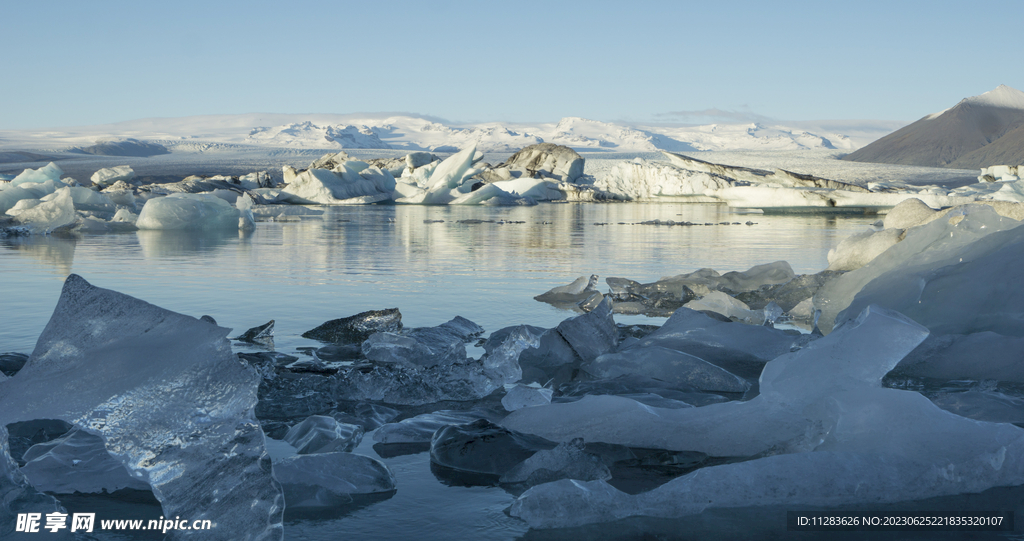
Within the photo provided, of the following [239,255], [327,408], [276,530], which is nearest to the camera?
[276,530]

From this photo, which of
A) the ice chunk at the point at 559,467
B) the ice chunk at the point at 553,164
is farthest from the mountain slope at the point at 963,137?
the ice chunk at the point at 559,467

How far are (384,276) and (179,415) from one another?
3.89 m

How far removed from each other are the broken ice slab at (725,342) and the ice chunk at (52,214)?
9.76 meters

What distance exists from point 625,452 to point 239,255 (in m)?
5.55

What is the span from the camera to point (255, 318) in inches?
134

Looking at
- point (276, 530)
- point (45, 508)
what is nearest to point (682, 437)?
point (276, 530)

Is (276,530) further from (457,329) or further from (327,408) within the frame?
(457,329)

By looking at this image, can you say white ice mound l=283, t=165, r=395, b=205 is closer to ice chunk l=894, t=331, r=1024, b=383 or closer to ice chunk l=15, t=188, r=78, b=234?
ice chunk l=15, t=188, r=78, b=234

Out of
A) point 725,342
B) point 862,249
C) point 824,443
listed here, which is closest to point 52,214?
point 862,249

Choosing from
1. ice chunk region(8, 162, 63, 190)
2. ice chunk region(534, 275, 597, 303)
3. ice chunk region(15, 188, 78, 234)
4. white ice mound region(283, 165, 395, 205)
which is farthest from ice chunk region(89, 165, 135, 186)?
ice chunk region(534, 275, 597, 303)

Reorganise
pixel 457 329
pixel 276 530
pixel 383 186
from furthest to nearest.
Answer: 1. pixel 383 186
2. pixel 457 329
3. pixel 276 530

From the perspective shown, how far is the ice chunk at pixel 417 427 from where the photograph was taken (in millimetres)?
1809

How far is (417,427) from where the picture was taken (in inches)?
73.5

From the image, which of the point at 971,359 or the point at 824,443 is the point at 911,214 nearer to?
the point at 971,359
